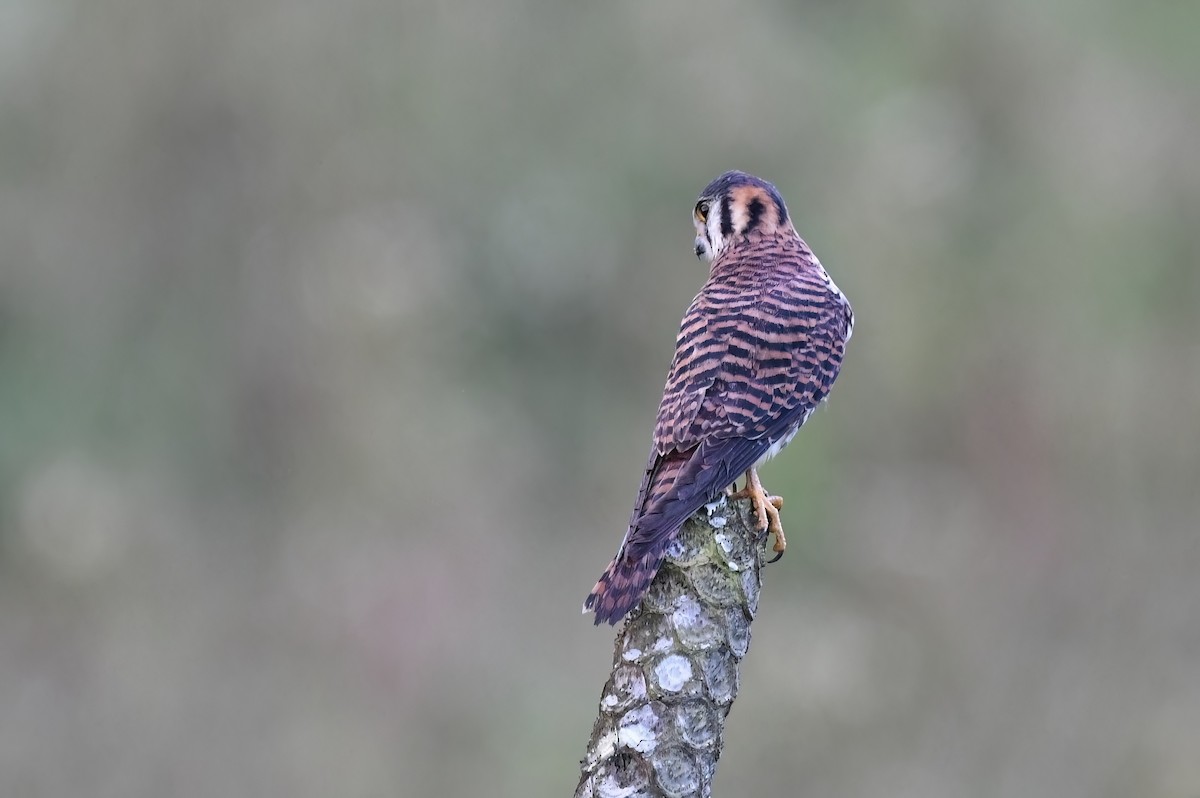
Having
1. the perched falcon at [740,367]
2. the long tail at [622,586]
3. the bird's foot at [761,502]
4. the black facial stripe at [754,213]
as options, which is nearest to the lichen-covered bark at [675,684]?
the long tail at [622,586]

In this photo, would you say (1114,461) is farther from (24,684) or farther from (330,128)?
(24,684)

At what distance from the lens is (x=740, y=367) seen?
3.33m

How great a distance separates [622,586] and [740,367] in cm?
120

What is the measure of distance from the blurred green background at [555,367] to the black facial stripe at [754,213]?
9.66 ft

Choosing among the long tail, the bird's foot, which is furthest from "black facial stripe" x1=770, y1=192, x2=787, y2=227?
the long tail

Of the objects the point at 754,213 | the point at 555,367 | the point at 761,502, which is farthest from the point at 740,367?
the point at 555,367

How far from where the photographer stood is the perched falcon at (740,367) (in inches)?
110

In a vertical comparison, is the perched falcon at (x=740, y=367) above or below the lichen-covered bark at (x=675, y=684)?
above

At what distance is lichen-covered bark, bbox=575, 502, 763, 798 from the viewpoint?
1948mm

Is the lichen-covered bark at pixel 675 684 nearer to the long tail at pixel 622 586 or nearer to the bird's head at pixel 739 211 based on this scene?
the long tail at pixel 622 586

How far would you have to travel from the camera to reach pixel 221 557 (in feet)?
22.5

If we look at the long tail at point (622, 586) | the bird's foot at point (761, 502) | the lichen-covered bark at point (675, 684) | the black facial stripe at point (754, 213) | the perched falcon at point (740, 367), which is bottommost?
the lichen-covered bark at point (675, 684)

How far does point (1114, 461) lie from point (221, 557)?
4.95m

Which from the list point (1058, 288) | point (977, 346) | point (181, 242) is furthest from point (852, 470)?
point (181, 242)
